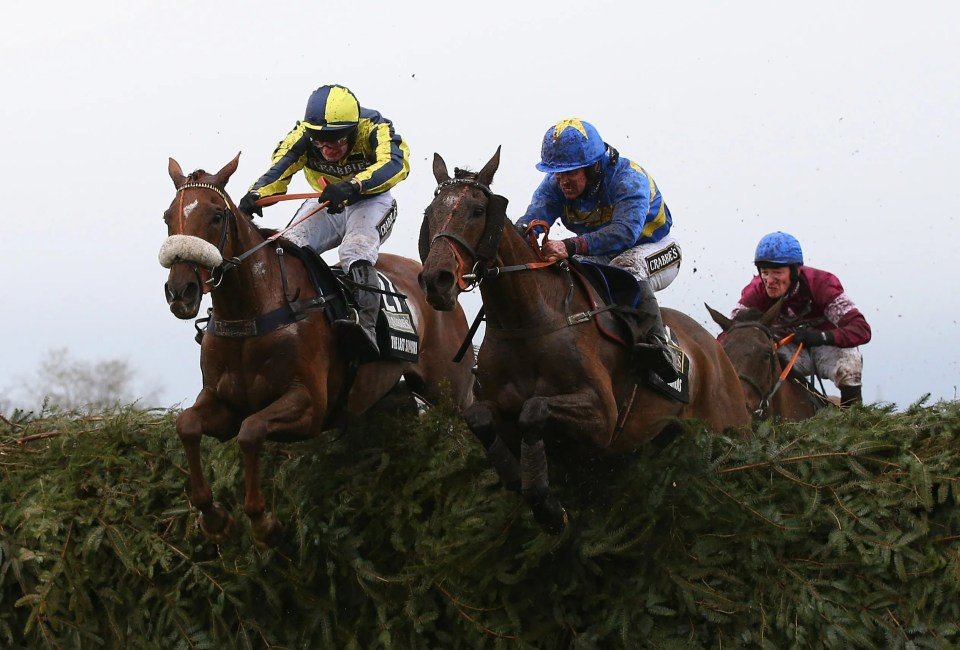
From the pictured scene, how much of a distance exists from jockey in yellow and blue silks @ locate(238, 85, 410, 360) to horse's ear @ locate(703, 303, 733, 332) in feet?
11.7

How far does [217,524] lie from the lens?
7965 mm

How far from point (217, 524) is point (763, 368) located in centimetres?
516

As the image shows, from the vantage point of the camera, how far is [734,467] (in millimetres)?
7586

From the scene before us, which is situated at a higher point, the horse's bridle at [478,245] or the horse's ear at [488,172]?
the horse's ear at [488,172]

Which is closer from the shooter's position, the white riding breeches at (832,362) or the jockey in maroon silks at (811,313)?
the jockey in maroon silks at (811,313)

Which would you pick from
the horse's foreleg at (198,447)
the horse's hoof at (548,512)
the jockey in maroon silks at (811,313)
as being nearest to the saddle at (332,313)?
the horse's foreleg at (198,447)

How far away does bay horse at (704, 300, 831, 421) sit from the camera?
11.0 metres

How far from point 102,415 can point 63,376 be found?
17885mm

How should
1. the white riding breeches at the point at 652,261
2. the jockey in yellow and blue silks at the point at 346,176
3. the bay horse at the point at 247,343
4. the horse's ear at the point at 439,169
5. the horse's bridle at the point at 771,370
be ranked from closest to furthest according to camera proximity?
the horse's ear at the point at 439,169 → the bay horse at the point at 247,343 → the white riding breeches at the point at 652,261 → the jockey in yellow and blue silks at the point at 346,176 → the horse's bridle at the point at 771,370

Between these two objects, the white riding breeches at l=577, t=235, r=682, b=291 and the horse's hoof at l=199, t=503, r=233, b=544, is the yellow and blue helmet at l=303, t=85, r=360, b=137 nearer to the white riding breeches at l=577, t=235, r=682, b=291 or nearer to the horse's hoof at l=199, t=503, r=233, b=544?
the white riding breeches at l=577, t=235, r=682, b=291

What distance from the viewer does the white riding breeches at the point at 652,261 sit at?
8.41m

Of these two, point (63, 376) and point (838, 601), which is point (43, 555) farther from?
point (63, 376)

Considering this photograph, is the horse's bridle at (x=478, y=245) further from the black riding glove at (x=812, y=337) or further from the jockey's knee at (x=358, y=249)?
the black riding glove at (x=812, y=337)

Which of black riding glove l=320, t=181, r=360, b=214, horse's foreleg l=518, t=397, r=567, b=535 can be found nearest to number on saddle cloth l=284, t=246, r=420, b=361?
black riding glove l=320, t=181, r=360, b=214
